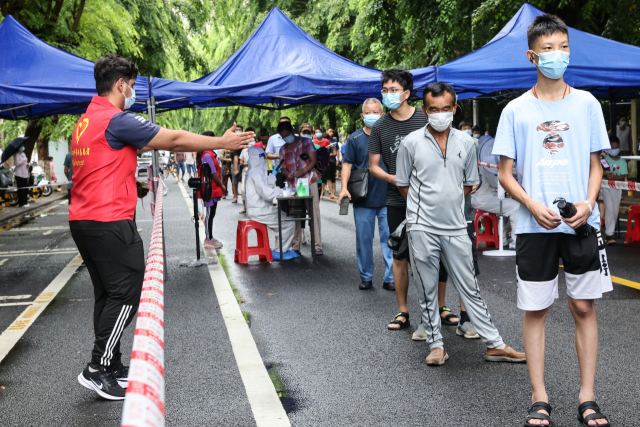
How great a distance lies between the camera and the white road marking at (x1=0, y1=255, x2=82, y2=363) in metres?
5.76

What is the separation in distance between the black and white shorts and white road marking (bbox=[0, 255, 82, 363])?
3.96m

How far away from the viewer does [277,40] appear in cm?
1066

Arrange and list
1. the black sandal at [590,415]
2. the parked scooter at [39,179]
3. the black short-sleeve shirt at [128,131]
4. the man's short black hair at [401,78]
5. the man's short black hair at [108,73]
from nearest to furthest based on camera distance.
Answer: the black sandal at [590,415], the black short-sleeve shirt at [128,131], the man's short black hair at [108,73], the man's short black hair at [401,78], the parked scooter at [39,179]

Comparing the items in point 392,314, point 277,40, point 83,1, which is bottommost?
point 392,314

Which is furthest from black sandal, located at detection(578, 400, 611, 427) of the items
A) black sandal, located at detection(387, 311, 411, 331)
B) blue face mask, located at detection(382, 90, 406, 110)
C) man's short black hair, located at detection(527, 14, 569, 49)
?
blue face mask, located at detection(382, 90, 406, 110)

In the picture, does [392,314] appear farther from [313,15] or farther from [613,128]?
[313,15]

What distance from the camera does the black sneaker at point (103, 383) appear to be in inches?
169

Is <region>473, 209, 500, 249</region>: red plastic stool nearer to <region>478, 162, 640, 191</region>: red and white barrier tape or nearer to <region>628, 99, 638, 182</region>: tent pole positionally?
<region>478, 162, 640, 191</region>: red and white barrier tape

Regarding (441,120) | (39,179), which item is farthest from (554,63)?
(39,179)

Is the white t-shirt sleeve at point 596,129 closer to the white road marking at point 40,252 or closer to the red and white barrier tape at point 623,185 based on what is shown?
the red and white barrier tape at point 623,185

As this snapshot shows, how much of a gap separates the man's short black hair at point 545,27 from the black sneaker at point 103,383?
3.19m

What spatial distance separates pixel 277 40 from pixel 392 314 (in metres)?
5.80

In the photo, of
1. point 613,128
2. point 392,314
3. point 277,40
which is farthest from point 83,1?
point 392,314

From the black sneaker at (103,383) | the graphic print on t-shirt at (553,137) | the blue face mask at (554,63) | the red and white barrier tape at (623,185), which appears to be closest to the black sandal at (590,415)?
the graphic print on t-shirt at (553,137)
